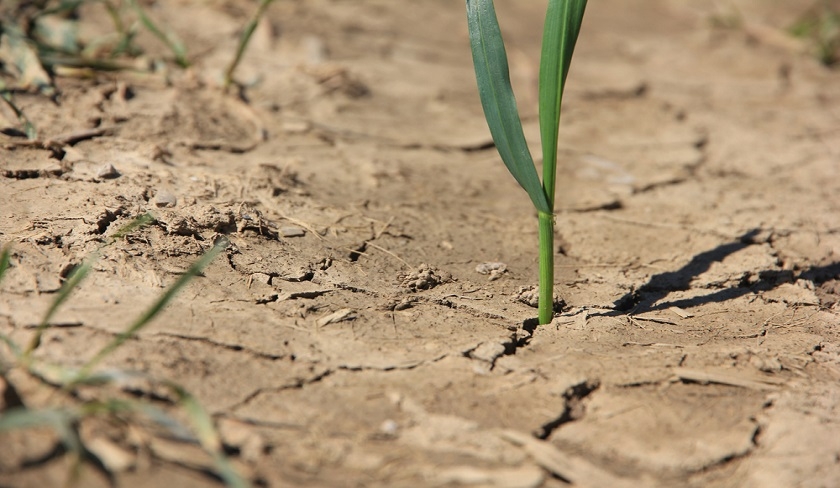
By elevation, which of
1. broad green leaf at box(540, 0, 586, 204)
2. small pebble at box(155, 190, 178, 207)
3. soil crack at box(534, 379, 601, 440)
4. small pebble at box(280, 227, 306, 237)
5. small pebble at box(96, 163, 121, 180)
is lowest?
soil crack at box(534, 379, 601, 440)

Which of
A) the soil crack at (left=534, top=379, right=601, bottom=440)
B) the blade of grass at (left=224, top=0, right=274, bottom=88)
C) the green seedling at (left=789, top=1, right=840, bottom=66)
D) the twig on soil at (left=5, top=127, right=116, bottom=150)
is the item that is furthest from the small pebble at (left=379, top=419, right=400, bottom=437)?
the green seedling at (left=789, top=1, right=840, bottom=66)

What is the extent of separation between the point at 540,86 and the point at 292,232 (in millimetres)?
685

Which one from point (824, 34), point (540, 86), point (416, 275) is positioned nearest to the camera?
point (540, 86)

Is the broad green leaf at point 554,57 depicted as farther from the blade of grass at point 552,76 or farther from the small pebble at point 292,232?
the small pebble at point 292,232

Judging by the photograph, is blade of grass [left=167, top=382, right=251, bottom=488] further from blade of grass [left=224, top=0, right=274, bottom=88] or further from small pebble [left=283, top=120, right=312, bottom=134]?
blade of grass [left=224, top=0, right=274, bottom=88]

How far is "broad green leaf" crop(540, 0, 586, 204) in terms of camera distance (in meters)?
1.36

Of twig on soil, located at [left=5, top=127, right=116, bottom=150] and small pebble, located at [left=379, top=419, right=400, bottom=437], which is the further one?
twig on soil, located at [left=5, top=127, right=116, bottom=150]

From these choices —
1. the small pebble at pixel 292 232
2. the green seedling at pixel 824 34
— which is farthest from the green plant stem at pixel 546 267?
the green seedling at pixel 824 34

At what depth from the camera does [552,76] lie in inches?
54.9

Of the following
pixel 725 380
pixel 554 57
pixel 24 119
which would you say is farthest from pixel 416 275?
pixel 24 119

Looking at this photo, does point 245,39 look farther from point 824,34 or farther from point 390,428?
point 824,34

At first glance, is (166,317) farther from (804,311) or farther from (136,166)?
(804,311)

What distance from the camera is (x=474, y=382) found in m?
1.33

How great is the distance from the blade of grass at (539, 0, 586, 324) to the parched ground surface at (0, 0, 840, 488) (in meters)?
0.22
